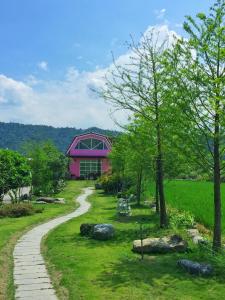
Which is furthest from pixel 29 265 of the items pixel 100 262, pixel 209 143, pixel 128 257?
pixel 209 143

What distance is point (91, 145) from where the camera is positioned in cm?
6756

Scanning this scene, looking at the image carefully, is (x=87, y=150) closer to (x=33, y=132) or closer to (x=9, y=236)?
(x=9, y=236)

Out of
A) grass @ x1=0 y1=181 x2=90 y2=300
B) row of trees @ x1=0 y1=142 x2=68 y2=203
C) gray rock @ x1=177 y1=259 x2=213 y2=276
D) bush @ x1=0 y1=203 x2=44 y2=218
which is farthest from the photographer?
row of trees @ x1=0 y1=142 x2=68 y2=203

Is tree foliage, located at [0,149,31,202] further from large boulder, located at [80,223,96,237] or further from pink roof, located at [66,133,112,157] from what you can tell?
pink roof, located at [66,133,112,157]

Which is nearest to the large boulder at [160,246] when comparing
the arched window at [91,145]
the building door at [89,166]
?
the building door at [89,166]

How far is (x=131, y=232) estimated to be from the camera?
16141mm

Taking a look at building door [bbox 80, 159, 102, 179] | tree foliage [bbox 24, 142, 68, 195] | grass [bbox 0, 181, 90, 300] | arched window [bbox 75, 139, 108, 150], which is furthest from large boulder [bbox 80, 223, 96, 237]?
arched window [bbox 75, 139, 108, 150]

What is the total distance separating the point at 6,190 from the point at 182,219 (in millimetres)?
15574

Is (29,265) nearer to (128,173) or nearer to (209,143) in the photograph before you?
(209,143)

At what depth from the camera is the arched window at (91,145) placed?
6738 centimetres

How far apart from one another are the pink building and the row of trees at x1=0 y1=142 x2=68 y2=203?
21505 millimetres

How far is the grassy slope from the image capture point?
28.9 ft

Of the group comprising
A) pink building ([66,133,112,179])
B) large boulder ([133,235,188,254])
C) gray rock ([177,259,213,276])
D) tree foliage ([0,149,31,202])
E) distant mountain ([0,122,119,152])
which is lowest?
gray rock ([177,259,213,276])

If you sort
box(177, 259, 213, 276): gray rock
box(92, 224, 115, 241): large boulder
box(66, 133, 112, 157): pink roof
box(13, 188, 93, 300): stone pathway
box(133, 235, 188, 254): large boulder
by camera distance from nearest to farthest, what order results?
box(13, 188, 93, 300): stone pathway < box(177, 259, 213, 276): gray rock < box(133, 235, 188, 254): large boulder < box(92, 224, 115, 241): large boulder < box(66, 133, 112, 157): pink roof
